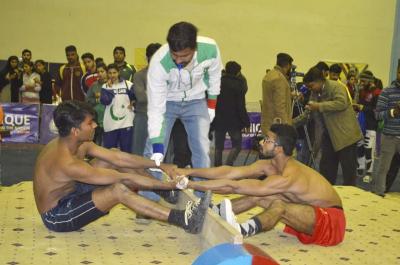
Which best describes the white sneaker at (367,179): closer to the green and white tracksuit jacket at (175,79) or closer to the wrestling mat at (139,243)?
the wrestling mat at (139,243)

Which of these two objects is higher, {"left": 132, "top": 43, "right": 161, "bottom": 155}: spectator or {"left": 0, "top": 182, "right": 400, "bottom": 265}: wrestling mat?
{"left": 132, "top": 43, "right": 161, "bottom": 155}: spectator

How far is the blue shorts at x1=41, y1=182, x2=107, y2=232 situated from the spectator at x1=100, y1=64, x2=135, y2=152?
336 centimetres

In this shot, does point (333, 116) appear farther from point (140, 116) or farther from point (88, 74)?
point (88, 74)

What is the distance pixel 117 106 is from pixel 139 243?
357cm

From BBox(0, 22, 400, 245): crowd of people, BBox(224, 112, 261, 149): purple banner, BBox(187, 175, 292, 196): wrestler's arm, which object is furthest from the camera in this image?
BBox(224, 112, 261, 149): purple banner

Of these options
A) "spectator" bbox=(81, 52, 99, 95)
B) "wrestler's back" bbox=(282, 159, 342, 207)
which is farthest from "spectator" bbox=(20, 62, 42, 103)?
"wrestler's back" bbox=(282, 159, 342, 207)

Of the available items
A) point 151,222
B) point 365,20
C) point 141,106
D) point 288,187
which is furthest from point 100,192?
point 365,20

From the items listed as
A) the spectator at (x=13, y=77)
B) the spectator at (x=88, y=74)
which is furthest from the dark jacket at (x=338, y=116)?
the spectator at (x=13, y=77)

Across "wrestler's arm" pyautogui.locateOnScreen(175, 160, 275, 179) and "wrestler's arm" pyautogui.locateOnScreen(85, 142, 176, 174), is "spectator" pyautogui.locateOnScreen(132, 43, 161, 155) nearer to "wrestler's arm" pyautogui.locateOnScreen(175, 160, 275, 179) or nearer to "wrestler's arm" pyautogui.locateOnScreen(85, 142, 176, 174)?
"wrestler's arm" pyautogui.locateOnScreen(85, 142, 176, 174)

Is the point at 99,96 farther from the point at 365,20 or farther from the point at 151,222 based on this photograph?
the point at 365,20

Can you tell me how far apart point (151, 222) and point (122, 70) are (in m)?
3.82

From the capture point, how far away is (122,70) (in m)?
8.70

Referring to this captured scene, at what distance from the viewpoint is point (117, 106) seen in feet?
26.2

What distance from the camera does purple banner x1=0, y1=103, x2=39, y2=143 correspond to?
10414mm
